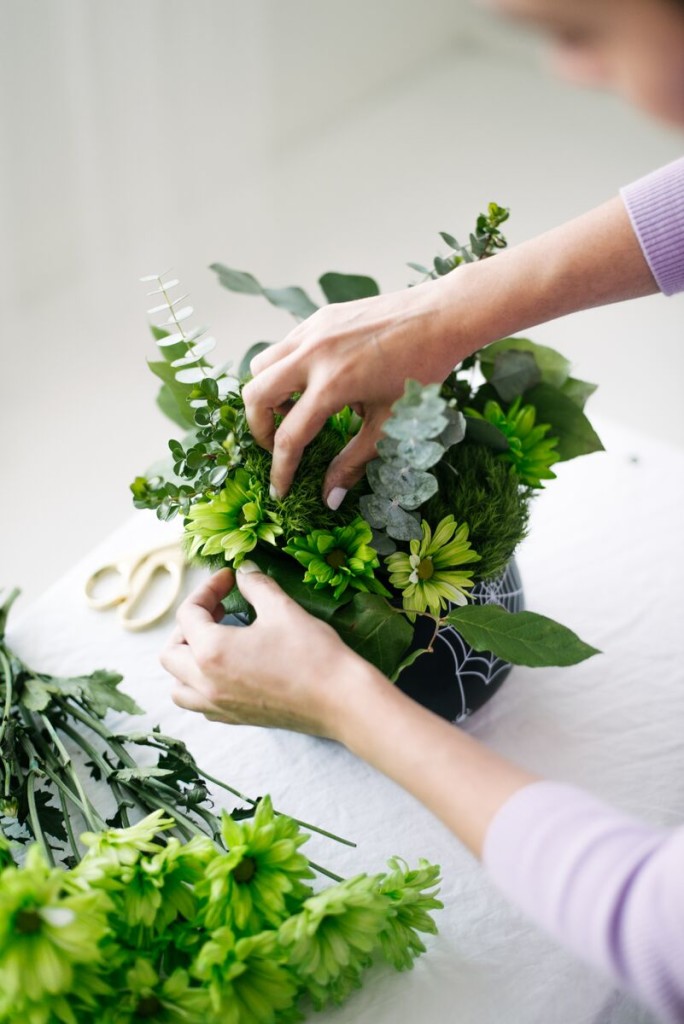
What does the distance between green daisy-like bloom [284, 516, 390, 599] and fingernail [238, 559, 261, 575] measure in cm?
3

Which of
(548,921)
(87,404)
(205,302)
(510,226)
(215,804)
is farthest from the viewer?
(510,226)

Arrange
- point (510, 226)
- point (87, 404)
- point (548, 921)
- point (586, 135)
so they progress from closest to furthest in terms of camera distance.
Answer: point (548, 921) → point (87, 404) → point (510, 226) → point (586, 135)

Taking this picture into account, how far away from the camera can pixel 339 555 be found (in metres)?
0.71

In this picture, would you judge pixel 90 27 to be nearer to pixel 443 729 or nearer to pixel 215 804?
pixel 215 804

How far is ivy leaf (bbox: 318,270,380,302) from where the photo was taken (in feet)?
2.85

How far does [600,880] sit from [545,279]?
44 cm

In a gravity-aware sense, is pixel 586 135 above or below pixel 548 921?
above

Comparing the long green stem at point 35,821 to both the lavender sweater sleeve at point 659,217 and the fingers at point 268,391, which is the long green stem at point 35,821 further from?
the lavender sweater sleeve at point 659,217

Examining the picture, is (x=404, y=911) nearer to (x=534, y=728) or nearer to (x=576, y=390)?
(x=534, y=728)

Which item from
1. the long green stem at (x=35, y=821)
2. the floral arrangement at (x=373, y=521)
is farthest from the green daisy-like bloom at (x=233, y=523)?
the long green stem at (x=35, y=821)

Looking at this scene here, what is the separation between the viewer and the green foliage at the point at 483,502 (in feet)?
2.47

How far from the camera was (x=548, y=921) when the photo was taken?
56 cm

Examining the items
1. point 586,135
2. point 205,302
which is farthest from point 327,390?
point 586,135

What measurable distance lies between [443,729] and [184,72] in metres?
2.06
